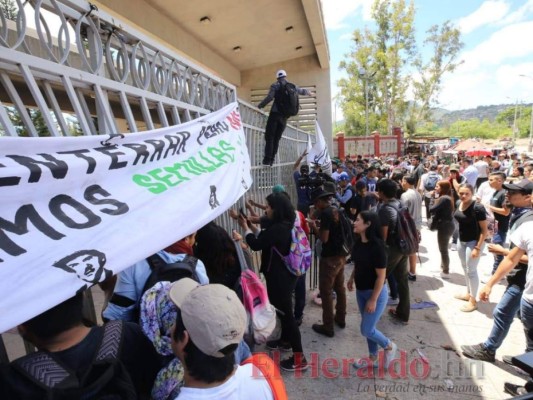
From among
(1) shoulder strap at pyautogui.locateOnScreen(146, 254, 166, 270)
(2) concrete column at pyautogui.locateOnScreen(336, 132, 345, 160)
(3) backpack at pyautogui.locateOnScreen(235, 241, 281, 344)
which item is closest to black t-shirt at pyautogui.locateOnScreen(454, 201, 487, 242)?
(3) backpack at pyautogui.locateOnScreen(235, 241, 281, 344)

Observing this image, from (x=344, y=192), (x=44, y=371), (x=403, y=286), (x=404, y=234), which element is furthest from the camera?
(x=344, y=192)

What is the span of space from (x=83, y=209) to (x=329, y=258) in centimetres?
288

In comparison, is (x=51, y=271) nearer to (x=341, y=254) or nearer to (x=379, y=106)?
(x=341, y=254)

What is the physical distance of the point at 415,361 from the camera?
134 inches

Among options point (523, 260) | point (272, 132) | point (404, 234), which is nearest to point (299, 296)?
point (404, 234)

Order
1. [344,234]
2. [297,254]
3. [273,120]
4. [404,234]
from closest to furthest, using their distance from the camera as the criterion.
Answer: [297,254]
[344,234]
[404,234]
[273,120]


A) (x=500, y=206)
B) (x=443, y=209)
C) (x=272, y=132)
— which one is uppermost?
(x=272, y=132)

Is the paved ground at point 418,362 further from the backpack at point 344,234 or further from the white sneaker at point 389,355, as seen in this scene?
the backpack at point 344,234

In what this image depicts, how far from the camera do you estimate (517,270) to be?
9.86 feet

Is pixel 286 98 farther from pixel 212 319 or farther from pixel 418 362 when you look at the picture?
pixel 212 319

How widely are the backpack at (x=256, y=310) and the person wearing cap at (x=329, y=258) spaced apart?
56.8 inches

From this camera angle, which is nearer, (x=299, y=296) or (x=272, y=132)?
(x=299, y=296)

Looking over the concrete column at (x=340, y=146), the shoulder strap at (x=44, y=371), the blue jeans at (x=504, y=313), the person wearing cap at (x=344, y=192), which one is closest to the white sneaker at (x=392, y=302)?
the blue jeans at (x=504, y=313)

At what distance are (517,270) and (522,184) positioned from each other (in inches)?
56.5
